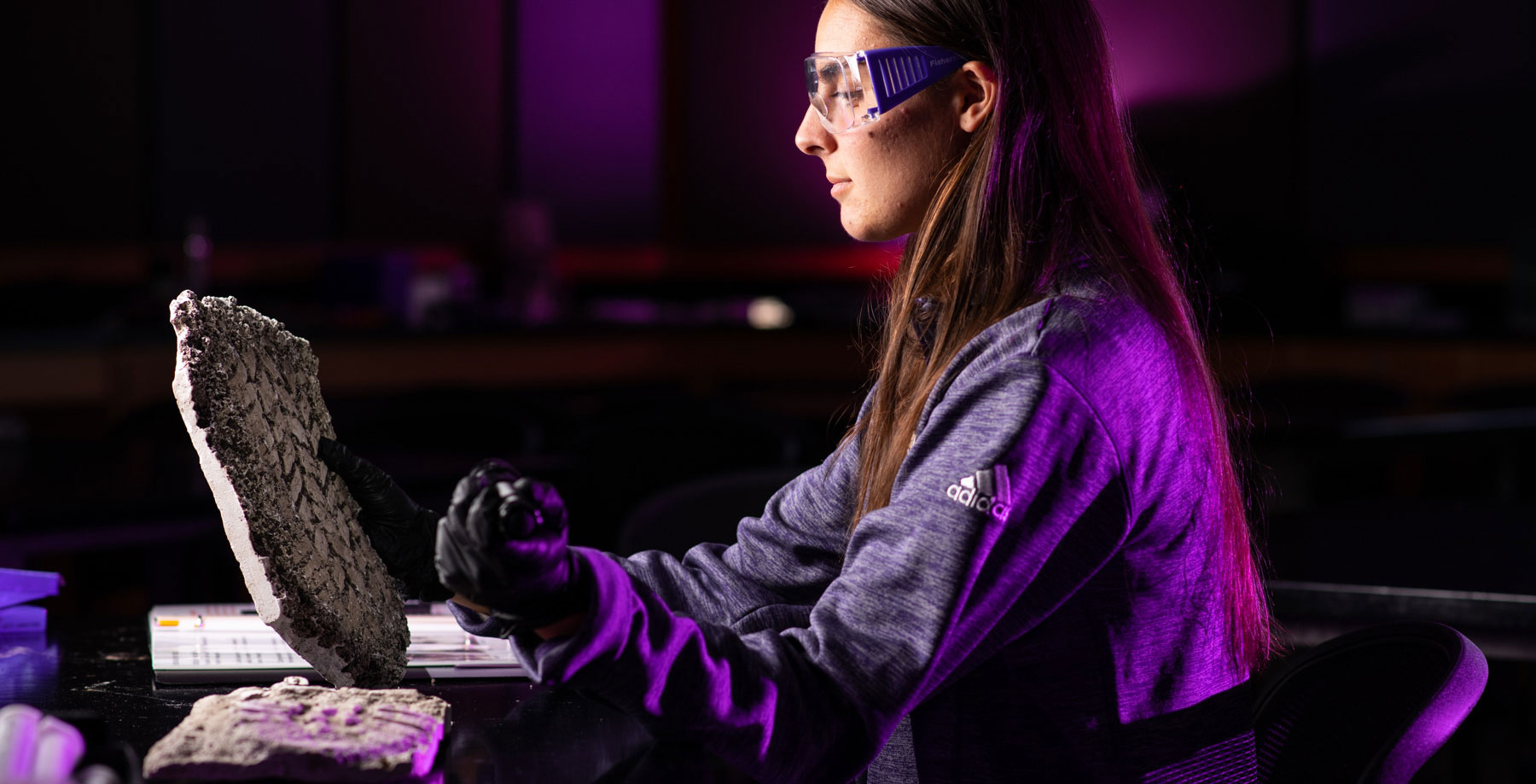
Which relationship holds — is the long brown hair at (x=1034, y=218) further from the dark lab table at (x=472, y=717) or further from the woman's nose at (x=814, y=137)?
the dark lab table at (x=472, y=717)

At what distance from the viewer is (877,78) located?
3.49 feet

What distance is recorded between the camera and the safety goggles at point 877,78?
1.05 metres

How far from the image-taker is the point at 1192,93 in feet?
23.1

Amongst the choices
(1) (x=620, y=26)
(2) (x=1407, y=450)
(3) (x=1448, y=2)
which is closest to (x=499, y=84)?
(1) (x=620, y=26)

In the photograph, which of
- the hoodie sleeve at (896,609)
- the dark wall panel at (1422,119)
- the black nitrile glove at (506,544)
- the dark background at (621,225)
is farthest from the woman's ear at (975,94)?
the dark wall panel at (1422,119)

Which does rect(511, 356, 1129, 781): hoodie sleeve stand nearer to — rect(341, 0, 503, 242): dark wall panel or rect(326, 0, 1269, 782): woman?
rect(326, 0, 1269, 782): woman

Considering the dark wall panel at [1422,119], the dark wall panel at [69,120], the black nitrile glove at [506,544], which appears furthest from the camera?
the dark wall panel at [1422,119]

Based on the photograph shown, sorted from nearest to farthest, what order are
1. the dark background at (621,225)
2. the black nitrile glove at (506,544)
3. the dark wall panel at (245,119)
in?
the black nitrile glove at (506,544) < the dark background at (621,225) < the dark wall panel at (245,119)

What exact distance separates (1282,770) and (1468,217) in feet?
20.0

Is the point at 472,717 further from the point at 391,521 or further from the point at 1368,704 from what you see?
the point at 1368,704

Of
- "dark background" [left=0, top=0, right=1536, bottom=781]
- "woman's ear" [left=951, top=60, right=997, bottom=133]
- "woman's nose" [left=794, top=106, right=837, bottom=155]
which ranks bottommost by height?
"dark background" [left=0, top=0, right=1536, bottom=781]

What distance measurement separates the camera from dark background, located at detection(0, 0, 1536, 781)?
132 inches

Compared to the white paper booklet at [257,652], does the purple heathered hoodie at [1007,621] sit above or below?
above

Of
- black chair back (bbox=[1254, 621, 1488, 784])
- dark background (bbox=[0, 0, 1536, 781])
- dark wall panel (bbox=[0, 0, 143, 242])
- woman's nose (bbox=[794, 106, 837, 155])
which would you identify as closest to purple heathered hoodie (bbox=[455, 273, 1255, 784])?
black chair back (bbox=[1254, 621, 1488, 784])
